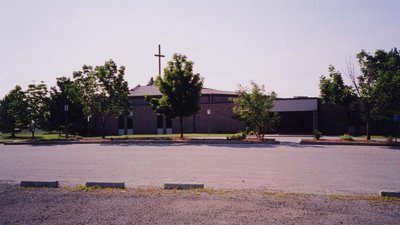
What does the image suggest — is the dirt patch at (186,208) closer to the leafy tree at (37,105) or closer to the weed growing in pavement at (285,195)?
the weed growing in pavement at (285,195)

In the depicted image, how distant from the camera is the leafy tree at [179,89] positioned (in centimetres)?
2806

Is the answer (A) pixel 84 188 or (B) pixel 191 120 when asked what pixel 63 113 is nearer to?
(B) pixel 191 120

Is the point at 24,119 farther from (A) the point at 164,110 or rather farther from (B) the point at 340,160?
(B) the point at 340,160

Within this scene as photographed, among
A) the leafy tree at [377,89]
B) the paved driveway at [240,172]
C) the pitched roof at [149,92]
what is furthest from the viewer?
the pitched roof at [149,92]

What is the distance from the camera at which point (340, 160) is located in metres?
14.8

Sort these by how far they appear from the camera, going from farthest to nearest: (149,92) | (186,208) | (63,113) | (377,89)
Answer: (149,92) → (63,113) → (377,89) → (186,208)

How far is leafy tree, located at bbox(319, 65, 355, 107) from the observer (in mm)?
25641

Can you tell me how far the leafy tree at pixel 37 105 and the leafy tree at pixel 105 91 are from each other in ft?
18.2

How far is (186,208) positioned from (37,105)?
31.1 m

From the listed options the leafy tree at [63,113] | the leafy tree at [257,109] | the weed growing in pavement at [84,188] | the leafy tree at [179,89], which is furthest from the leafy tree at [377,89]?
the leafy tree at [63,113]

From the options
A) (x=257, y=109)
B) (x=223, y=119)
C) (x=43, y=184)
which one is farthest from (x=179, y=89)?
(x=43, y=184)

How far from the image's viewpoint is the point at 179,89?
28.0 metres

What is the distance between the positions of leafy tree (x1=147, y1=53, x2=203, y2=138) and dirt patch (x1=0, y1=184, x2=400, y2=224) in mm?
19840

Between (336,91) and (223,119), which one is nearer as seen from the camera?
(336,91)
